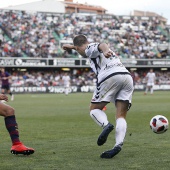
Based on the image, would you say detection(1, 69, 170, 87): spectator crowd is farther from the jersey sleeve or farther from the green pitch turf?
the jersey sleeve

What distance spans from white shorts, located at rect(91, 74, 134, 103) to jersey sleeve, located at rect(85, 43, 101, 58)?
481 mm

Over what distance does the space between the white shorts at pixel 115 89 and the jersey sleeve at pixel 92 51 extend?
481mm

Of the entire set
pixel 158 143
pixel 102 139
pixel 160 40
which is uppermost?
pixel 102 139

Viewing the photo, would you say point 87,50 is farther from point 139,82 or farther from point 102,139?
point 139,82

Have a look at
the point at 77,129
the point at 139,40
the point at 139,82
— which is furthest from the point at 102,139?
the point at 139,40

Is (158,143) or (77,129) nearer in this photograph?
(158,143)

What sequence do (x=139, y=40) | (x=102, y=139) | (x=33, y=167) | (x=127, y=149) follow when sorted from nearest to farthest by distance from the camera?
(x=33, y=167) → (x=102, y=139) → (x=127, y=149) → (x=139, y=40)

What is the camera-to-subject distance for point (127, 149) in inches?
332

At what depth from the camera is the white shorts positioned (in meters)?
7.87

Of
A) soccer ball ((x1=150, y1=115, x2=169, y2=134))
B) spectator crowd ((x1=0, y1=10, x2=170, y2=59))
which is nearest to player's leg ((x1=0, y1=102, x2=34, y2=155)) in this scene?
soccer ball ((x1=150, y1=115, x2=169, y2=134))

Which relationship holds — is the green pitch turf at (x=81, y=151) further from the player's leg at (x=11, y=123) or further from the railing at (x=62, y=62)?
the railing at (x=62, y=62)

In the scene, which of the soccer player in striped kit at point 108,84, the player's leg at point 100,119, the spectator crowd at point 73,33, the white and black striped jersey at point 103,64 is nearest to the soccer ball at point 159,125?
the soccer player in striped kit at point 108,84

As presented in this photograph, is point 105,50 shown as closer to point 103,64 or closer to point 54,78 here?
point 103,64

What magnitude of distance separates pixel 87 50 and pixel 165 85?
50499 millimetres
